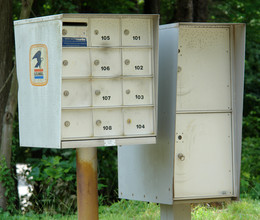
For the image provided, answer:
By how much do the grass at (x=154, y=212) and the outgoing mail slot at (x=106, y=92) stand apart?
2.25 meters

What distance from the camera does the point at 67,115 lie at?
13.9ft

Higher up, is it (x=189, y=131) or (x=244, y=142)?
(x=189, y=131)

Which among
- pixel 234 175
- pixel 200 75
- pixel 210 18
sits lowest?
pixel 234 175

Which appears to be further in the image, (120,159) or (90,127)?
(120,159)

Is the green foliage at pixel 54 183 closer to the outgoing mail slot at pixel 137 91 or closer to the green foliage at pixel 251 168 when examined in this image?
the green foliage at pixel 251 168

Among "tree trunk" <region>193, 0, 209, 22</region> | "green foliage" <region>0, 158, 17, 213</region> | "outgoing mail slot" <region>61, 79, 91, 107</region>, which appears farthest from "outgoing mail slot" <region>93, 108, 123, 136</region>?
"tree trunk" <region>193, 0, 209, 22</region>

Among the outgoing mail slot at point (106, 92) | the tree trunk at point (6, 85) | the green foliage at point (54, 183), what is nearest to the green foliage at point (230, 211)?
the green foliage at point (54, 183)

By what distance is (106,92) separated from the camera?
14.1ft

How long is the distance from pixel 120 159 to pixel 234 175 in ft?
3.93

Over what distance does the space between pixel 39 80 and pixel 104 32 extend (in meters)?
0.69

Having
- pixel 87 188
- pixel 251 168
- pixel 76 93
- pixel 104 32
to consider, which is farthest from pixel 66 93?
pixel 251 168

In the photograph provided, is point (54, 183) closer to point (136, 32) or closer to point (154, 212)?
point (154, 212)

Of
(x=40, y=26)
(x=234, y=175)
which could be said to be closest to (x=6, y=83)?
(x=40, y=26)

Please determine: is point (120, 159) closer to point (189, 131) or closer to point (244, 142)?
point (189, 131)
